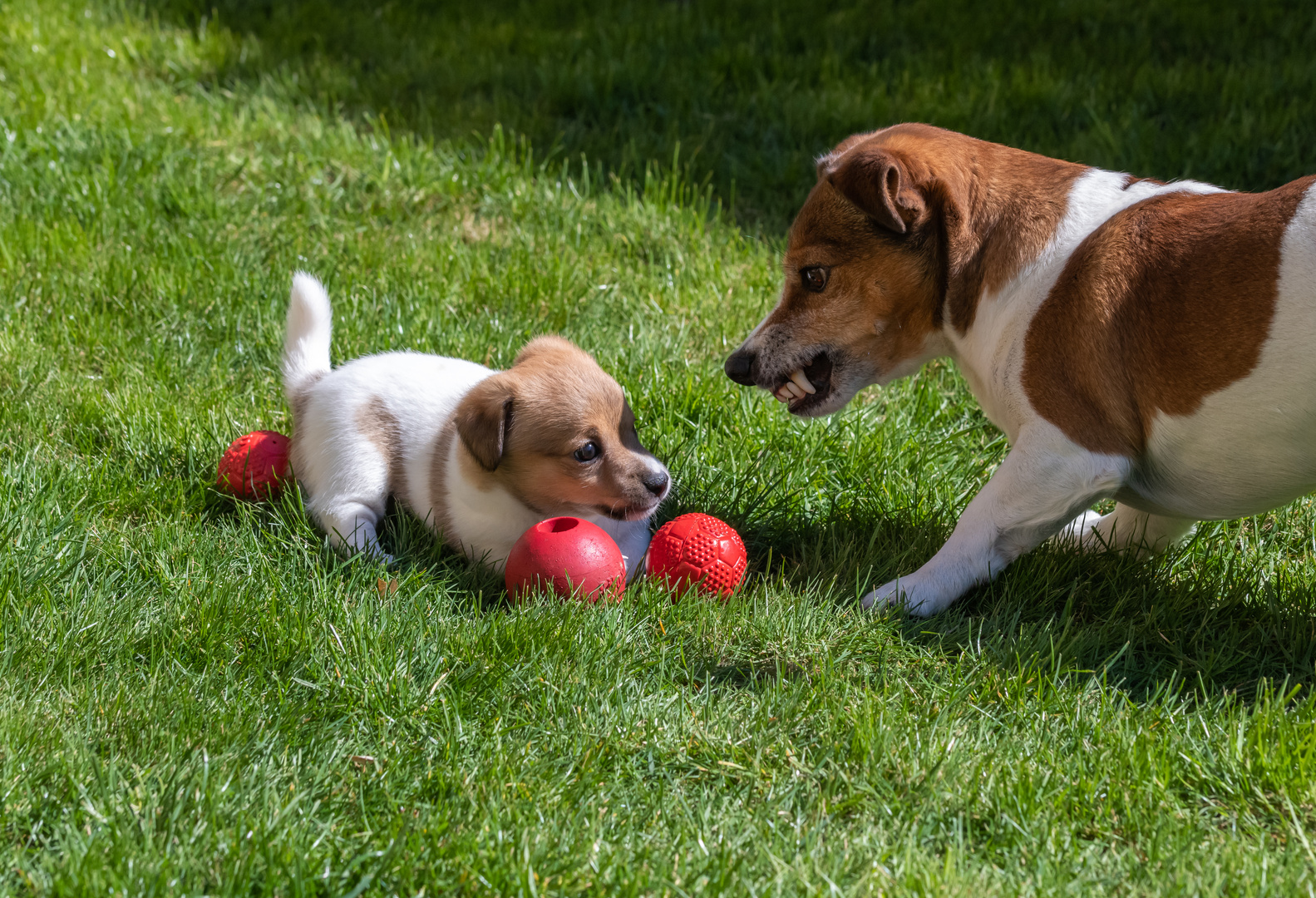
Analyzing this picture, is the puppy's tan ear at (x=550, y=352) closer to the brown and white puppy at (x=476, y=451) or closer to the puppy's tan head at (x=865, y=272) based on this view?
the brown and white puppy at (x=476, y=451)

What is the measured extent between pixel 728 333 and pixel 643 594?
6.21 ft

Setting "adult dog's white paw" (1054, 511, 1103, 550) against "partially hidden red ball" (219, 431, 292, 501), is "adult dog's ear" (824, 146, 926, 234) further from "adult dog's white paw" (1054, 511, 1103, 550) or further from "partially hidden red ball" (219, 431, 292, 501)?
"partially hidden red ball" (219, 431, 292, 501)

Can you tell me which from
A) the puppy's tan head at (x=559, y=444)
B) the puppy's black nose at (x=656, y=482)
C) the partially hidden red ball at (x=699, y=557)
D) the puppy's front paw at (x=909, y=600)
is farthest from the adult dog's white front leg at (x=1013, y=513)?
the puppy's tan head at (x=559, y=444)

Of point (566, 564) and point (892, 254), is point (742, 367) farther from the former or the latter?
point (566, 564)

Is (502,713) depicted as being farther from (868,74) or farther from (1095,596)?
(868,74)

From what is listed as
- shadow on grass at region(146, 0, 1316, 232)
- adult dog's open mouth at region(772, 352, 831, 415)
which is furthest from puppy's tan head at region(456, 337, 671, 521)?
shadow on grass at region(146, 0, 1316, 232)

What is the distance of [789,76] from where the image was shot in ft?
22.7

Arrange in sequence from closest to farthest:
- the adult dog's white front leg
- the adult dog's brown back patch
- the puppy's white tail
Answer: the adult dog's brown back patch, the adult dog's white front leg, the puppy's white tail

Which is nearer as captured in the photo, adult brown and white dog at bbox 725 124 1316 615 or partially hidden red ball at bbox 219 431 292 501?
adult brown and white dog at bbox 725 124 1316 615

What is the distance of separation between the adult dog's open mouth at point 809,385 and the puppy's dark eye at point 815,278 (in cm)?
20

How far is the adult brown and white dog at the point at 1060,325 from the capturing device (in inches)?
114

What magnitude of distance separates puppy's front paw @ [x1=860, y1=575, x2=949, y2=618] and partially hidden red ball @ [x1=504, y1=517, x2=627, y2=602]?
720 mm

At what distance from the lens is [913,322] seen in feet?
11.1

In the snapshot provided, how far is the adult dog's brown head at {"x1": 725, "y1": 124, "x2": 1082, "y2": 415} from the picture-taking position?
126 inches
